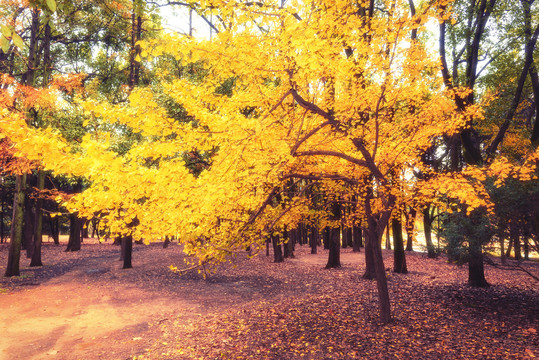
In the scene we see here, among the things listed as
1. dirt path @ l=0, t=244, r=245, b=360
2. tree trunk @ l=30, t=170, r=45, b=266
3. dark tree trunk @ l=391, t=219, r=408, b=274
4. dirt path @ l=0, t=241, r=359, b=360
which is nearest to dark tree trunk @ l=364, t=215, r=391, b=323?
dirt path @ l=0, t=241, r=359, b=360

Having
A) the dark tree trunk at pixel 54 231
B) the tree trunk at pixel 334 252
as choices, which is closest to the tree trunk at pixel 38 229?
the tree trunk at pixel 334 252

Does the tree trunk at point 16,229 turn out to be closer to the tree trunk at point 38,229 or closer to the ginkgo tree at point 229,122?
the tree trunk at point 38,229

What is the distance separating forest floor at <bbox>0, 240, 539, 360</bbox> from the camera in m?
6.14

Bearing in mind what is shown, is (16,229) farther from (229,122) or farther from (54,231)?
(54,231)

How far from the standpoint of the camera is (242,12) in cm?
478

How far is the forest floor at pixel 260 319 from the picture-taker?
614 centimetres

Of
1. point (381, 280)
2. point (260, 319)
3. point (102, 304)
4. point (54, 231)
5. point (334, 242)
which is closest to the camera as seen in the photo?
point (381, 280)

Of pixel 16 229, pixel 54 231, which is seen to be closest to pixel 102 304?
pixel 16 229

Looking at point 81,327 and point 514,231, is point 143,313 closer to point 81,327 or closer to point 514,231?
point 81,327

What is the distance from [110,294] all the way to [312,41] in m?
11.1

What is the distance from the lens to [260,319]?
8.12 metres

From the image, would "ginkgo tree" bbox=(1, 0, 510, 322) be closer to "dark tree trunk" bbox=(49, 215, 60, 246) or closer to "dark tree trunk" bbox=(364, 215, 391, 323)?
"dark tree trunk" bbox=(364, 215, 391, 323)

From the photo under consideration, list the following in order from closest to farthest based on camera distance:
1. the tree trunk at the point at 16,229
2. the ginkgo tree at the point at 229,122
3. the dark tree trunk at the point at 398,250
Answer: the ginkgo tree at the point at 229,122 < the tree trunk at the point at 16,229 < the dark tree trunk at the point at 398,250

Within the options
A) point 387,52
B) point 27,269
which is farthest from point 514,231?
point 27,269
